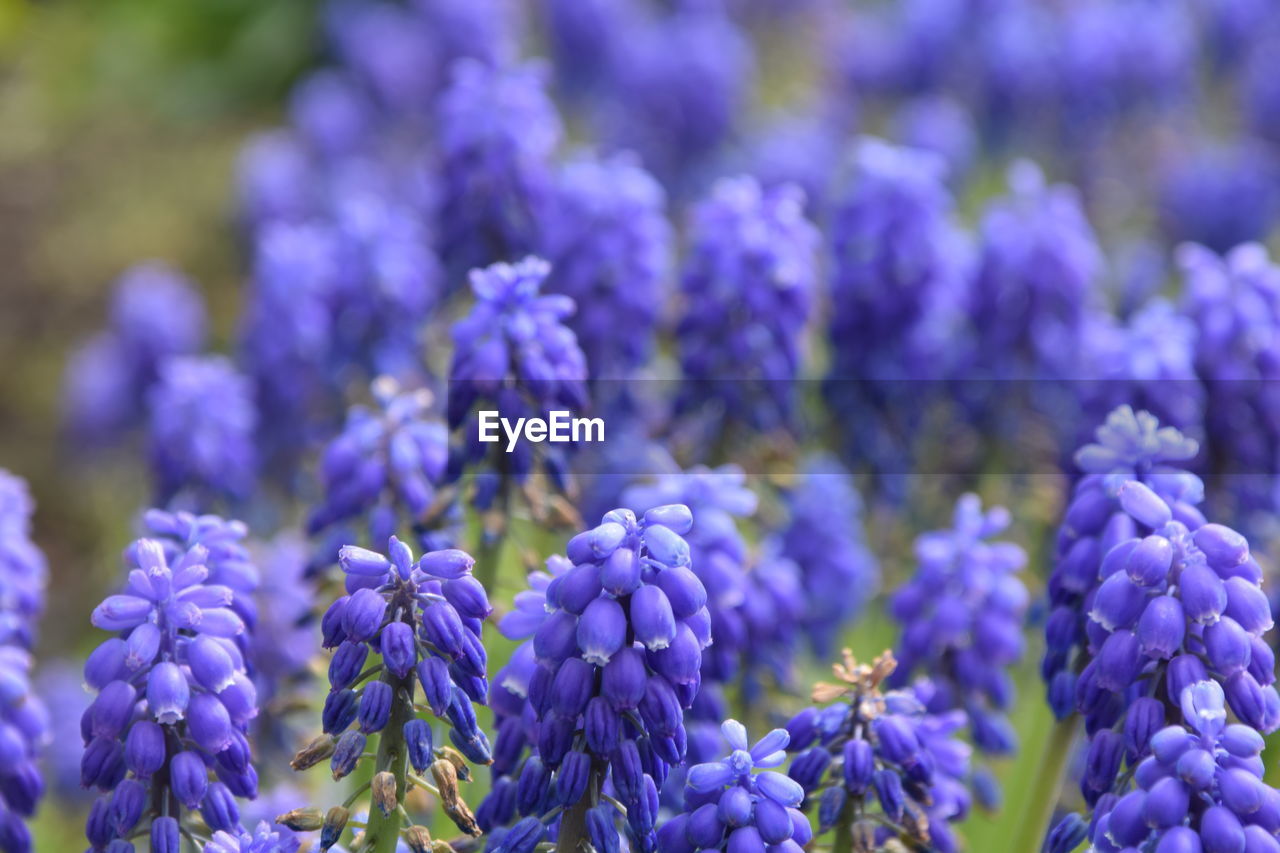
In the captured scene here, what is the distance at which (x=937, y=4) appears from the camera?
41.9 feet

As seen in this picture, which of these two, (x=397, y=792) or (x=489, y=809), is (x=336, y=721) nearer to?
(x=397, y=792)

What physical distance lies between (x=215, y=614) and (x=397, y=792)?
2.20ft

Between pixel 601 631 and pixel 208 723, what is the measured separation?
42.3 inches

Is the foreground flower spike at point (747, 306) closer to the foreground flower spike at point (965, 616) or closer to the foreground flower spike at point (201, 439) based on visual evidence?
the foreground flower spike at point (965, 616)

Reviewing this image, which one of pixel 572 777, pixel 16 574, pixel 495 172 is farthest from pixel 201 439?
pixel 572 777

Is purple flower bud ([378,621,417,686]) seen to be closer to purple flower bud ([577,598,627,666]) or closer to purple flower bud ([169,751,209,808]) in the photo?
purple flower bud ([577,598,627,666])

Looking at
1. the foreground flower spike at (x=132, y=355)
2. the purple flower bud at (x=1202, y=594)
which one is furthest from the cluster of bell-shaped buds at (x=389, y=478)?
the foreground flower spike at (x=132, y=355)

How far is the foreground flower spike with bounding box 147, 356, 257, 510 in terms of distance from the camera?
6500 millimetres

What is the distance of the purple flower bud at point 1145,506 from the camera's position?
150 inches

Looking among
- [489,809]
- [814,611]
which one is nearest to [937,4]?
[814,611]

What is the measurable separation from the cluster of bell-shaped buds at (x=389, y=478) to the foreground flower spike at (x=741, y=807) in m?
1.59

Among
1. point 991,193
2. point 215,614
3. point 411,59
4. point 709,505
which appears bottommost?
point 215,614

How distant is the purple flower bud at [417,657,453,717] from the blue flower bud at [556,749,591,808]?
31 cm

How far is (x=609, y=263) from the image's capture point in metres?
6.09
